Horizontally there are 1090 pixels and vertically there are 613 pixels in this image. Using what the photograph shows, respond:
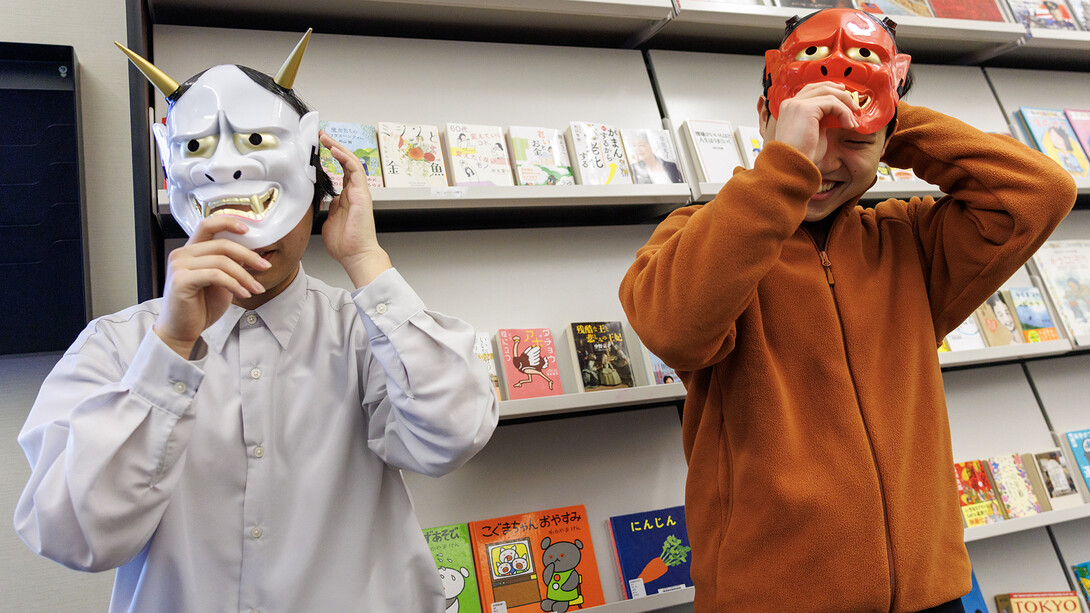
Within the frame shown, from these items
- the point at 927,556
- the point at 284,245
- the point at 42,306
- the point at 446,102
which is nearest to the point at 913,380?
the point at 927,556

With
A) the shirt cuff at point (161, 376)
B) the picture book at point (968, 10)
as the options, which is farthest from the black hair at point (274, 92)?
the picture book at point (968, 10)

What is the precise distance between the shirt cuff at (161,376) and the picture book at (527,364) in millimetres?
920

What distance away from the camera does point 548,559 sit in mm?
1788

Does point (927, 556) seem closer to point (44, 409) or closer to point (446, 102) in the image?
point (44, 409)

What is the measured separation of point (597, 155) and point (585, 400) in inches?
28.9

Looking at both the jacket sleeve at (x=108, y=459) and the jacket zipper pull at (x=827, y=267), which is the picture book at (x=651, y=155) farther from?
the jacket sleeve at (x=108, y=459)

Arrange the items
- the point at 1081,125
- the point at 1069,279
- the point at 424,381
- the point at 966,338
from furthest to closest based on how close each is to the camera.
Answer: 1. the point at 1081,125
2. the point at 1069,279
3. the point at 966,338
4. the point at 424,381

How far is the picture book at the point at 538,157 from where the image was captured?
1.92m

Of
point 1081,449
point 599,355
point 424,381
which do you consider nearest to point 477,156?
point 599,355

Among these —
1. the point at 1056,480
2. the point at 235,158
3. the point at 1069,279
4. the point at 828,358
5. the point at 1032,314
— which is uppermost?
the point at 235,158

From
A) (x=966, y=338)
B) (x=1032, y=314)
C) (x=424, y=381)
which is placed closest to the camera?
(x=424, y=381)

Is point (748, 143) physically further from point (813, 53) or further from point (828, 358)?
point (828, 358)

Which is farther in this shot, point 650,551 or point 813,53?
point 650,551

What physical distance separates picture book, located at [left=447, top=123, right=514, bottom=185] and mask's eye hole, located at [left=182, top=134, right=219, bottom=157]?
2.72 feet
